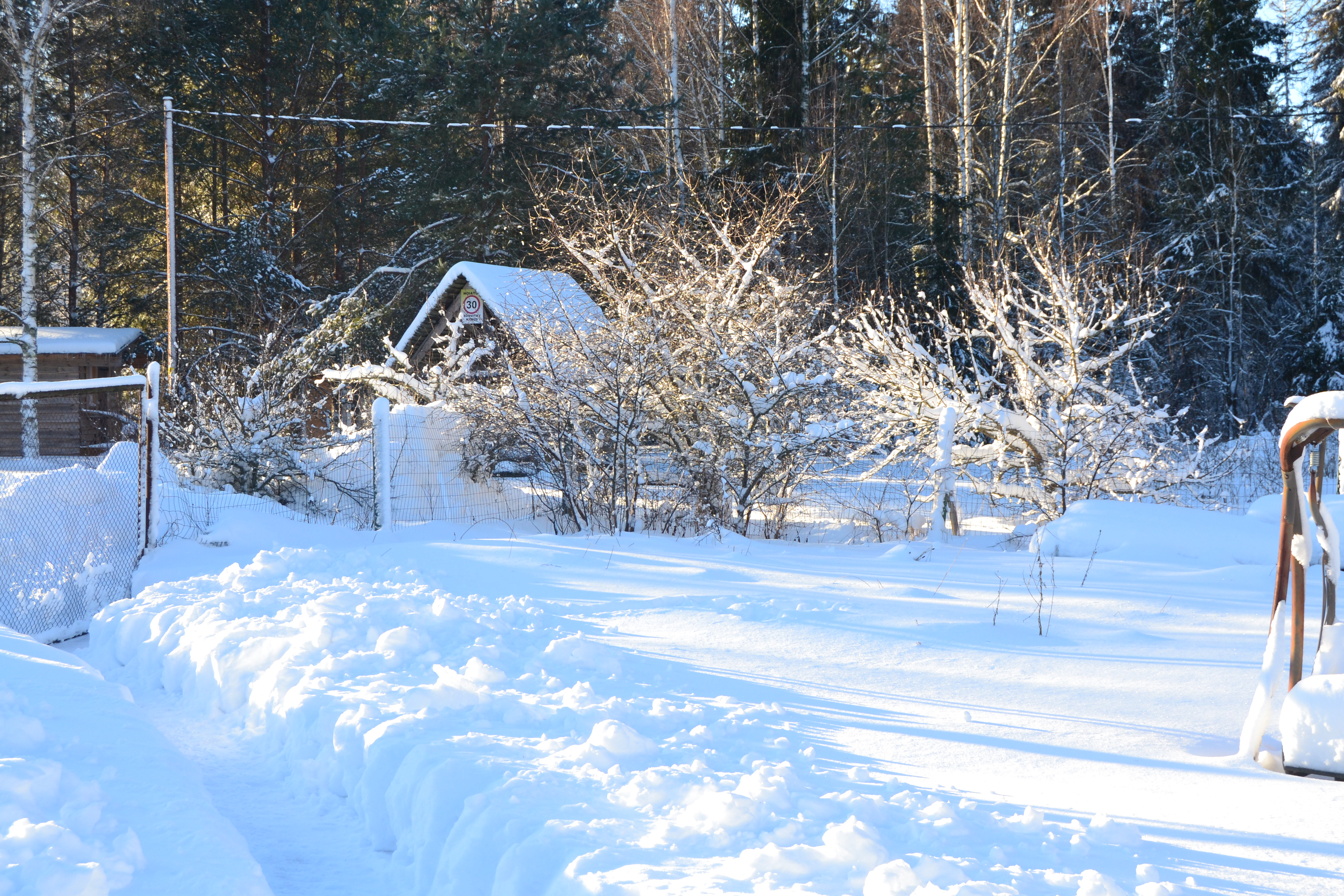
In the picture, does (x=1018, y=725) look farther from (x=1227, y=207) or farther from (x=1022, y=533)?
(x=1227, y=207)

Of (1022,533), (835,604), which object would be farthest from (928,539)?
(835,604)

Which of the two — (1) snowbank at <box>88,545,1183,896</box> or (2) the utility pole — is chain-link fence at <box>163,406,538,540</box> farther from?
(2) the utility pole

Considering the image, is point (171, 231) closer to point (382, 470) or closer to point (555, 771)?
point (382, 470)

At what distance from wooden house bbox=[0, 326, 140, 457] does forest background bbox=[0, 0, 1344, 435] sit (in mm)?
2188

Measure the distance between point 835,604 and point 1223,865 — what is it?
11.8ft

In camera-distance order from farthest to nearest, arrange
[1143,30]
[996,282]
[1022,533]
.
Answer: [1143,30], [996,282], [1022,533]

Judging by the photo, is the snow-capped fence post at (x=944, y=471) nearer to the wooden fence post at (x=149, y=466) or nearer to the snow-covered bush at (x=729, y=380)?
the snow-covered bush at (x=729, y=380)

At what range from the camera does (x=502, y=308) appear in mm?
15070

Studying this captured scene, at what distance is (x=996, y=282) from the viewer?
15.6 m

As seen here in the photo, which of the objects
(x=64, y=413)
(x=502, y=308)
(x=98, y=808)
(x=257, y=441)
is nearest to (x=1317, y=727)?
(x=98, y=808)

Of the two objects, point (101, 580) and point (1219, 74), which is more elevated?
point (1219, 74)

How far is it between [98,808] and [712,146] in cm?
2529

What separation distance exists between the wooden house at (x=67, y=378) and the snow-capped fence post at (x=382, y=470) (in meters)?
12.8

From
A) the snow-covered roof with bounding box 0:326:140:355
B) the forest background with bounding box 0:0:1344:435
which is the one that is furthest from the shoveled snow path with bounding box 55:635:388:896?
the snow-covered roof with bounding box 0:326:140:355
